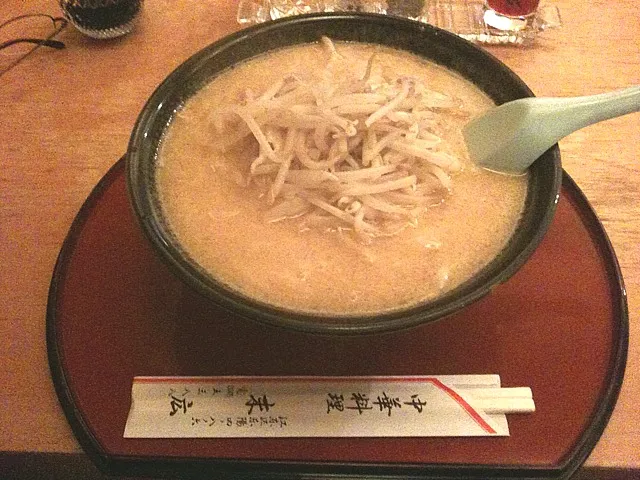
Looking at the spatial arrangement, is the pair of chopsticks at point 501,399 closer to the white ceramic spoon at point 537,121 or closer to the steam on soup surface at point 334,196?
the steam on soup surface at point 334,196

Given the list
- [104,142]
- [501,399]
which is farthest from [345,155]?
[104,142]

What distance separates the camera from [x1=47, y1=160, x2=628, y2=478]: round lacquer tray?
78cm

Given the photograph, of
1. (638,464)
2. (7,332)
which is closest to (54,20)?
(7,332)

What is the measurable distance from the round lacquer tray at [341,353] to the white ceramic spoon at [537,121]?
195 millimetres

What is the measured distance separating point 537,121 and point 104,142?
845 millimetres

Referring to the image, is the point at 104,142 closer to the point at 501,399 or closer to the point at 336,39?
the point at 336,39

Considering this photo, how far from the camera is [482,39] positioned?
1.47m

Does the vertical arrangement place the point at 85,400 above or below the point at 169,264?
below

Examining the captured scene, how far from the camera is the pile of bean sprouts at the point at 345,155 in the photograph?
33.8 inches

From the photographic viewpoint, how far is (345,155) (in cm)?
88

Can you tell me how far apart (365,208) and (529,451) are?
39cm

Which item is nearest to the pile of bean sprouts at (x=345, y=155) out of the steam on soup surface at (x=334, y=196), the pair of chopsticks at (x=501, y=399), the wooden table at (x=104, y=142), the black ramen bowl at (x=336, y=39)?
the steam on soup surface at (x=334, y=196)

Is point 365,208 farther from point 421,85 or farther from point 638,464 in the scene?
point 638,464

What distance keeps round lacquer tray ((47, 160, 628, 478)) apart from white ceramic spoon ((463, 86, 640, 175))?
195mm
